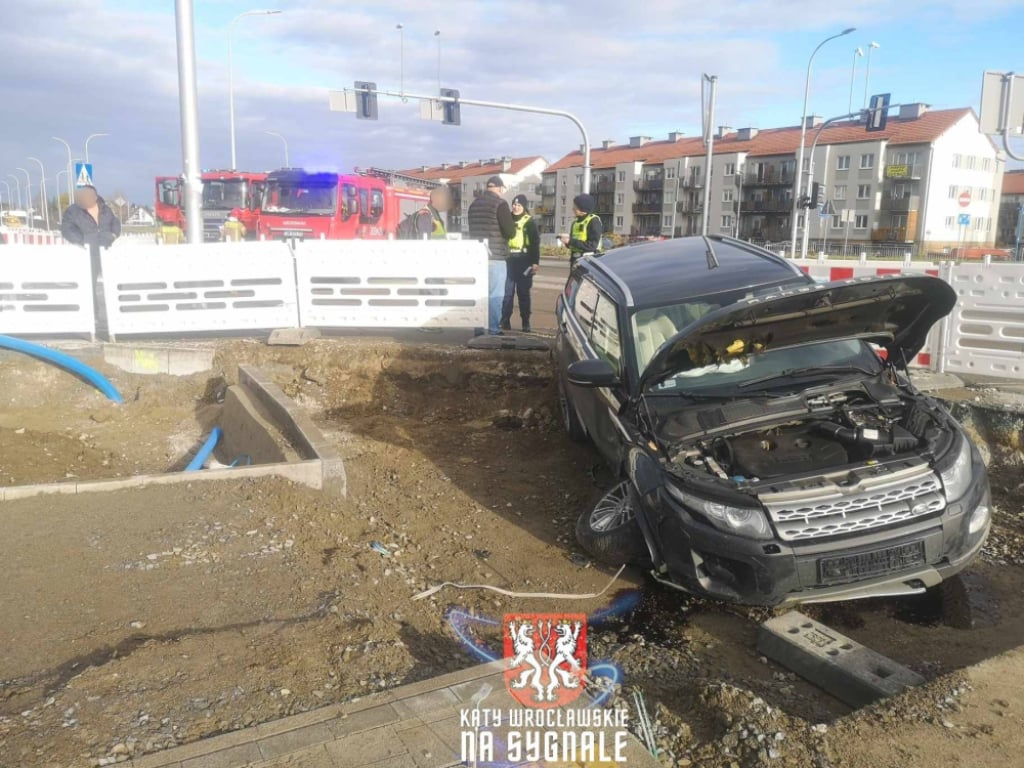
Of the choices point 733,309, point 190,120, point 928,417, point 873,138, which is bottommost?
point 928,417

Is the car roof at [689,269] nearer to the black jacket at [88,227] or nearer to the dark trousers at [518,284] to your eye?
the dark trousers at [518,284]

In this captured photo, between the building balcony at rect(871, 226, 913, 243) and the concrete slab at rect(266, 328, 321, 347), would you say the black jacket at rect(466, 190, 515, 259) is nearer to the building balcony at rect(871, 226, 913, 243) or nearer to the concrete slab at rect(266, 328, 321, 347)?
the concrete slab at rect(266, 328, 321, 347)

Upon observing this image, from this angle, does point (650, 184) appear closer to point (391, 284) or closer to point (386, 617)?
point (391, 284)

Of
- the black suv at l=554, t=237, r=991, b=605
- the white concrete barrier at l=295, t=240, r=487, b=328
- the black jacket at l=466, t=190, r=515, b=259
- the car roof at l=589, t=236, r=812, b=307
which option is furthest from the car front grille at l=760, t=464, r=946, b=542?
the black jacket at l=466, t=190, r=515, b=259

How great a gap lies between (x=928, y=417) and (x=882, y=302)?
0.72 metres

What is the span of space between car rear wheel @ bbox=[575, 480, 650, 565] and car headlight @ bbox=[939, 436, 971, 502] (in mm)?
1571

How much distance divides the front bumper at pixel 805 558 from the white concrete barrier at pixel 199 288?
797cm

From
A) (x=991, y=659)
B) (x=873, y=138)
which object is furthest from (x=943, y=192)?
(x=991, y=659)

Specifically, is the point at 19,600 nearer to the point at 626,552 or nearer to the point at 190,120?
the point at 626,552

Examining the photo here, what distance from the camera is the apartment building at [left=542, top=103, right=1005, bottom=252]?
235ft

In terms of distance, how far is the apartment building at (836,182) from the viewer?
7175 cm

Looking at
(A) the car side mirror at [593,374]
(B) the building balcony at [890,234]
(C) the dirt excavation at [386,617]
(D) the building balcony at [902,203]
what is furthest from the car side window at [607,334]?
(D) the building balcony at [902,203]

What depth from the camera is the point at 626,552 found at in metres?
4.77

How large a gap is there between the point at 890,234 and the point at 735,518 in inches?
3047
